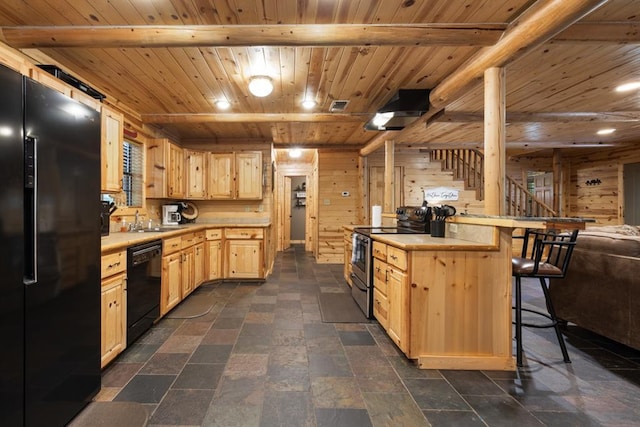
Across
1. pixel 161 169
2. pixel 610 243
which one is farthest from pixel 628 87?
pixel 161 169

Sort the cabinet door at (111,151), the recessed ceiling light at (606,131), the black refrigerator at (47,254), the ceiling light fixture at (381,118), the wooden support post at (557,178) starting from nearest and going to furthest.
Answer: the black refrigerator at (47,254) < the cabinet door at (111,151) < the ceiling light fixture at (381,118) < the recessed ceiling light at (606,131) < the wooden support post at (557,178)

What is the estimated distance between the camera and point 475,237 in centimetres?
221

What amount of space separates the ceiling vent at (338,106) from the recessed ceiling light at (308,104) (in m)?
0.25

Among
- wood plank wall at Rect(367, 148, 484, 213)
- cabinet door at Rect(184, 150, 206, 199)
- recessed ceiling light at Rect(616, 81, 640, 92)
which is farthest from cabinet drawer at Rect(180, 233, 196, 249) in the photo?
recessed ceiling light at Rect(616, 81, 640, 92)

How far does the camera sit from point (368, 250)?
2.92 meters

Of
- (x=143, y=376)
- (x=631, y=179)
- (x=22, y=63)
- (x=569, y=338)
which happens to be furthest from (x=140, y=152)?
(x=631, y=179)

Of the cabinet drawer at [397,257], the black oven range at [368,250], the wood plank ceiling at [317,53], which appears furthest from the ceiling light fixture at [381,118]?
the cabinet drawer at [397,257]

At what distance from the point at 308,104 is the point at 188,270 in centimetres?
257

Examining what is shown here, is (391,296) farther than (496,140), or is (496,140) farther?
(391,296)

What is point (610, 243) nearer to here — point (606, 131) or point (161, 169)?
point (606, 131)

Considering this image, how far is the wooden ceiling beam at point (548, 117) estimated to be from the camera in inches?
159

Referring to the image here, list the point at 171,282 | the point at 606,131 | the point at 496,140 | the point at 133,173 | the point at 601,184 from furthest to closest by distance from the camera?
the point at 601,184 < the point at 606,131 < the point at 133,173 < the point at 171,282 < the point at 496,140

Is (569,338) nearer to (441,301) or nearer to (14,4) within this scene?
(441,301)

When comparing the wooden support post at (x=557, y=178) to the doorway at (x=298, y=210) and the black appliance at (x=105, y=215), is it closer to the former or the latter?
the doorway at (x=298, y=210)
